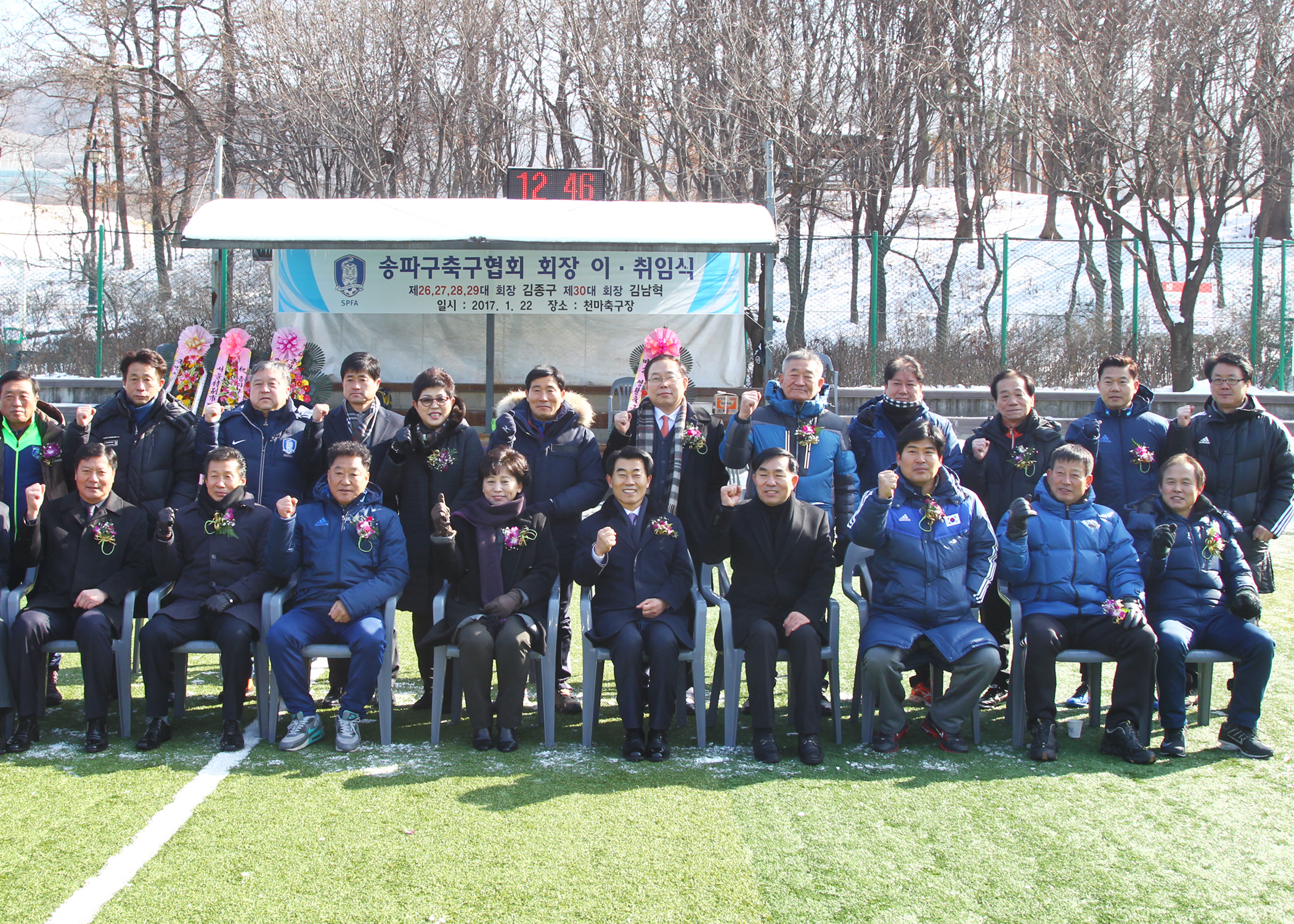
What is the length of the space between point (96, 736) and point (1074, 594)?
3997mm

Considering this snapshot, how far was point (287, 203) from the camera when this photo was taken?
1027cm

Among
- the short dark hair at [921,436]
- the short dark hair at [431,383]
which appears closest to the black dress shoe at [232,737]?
the short dark hair at [431,383]

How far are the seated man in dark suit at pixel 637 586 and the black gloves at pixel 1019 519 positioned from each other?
136 cm

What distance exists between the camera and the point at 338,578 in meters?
4.45

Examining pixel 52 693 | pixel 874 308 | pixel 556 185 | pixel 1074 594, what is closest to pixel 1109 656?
pixel 1074 594

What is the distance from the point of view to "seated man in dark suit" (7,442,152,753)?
417 centimetres

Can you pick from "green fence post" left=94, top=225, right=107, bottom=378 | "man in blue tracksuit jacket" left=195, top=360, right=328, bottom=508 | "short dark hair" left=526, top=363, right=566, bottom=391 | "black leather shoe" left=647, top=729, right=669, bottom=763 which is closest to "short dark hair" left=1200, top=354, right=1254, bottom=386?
"man in blue tracksuit jacket" left=195, top=360, right=328, bottom=508

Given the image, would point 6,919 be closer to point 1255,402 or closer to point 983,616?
point 983,616

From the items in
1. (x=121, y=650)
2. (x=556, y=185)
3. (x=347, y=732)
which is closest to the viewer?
(x=347, y=732)

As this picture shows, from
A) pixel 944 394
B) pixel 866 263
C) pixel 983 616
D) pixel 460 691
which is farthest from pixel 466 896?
pixel 866 263

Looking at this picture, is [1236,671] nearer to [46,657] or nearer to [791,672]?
[791,672]

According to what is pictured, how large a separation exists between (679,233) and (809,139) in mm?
6536

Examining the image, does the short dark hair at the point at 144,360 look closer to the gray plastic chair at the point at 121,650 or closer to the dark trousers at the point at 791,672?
the gray plastic chair at the point at 121,650

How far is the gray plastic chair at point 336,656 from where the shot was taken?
166 inches
